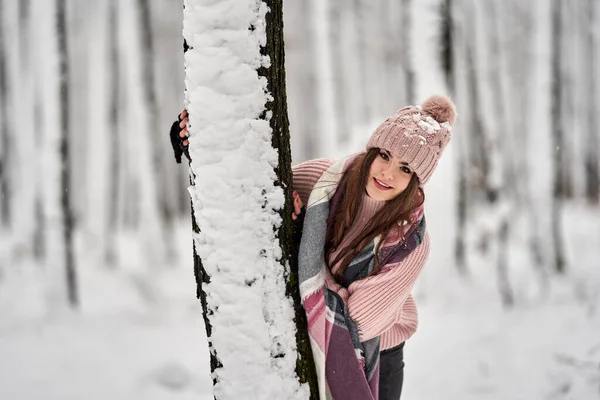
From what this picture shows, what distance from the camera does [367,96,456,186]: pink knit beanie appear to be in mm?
1998

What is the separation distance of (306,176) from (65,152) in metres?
4.97

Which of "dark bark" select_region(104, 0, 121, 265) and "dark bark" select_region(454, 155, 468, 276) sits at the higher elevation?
"dark bark" select_region(104, 0, 121, 265)

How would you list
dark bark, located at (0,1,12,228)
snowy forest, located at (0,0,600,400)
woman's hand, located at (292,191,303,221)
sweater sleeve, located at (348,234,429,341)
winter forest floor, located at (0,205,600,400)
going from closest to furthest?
woman's hand, located at (292,191,303,221) → sweater sleeve, located at (348,234,429,341) → winter forest floor, located at (0,205,600,400) → snowy forest, located at (0,0,600,400) → dark bark, located at (0,1,12,228)

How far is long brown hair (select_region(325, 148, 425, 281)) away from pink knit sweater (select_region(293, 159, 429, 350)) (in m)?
0.04

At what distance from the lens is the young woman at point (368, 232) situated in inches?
75.3

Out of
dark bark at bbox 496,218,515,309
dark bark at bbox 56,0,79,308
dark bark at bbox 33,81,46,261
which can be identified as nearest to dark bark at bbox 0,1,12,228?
dark bark at bbox 33,81,46,261

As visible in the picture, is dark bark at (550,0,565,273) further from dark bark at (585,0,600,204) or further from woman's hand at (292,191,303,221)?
woman's hand at (292,191,303,221)

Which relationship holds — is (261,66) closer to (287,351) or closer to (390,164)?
(390,164)

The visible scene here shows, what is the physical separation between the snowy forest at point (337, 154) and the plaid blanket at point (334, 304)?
8.92 feet

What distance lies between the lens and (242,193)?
5.15ft

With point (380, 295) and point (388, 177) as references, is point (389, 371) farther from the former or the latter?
point (388, 177)

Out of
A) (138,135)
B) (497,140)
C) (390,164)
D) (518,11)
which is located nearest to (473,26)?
(518,11)

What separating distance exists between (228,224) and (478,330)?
458 cm

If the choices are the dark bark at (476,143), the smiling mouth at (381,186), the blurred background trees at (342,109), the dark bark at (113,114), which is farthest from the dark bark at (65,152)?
the dark bark at (476,143)
